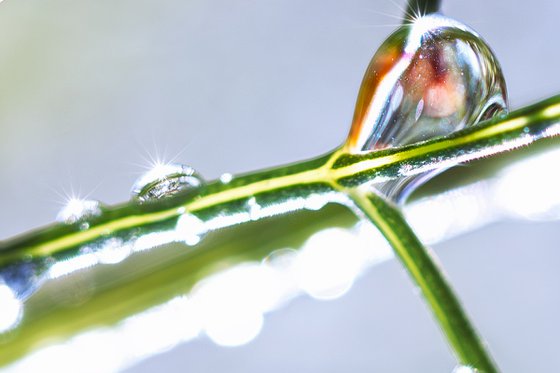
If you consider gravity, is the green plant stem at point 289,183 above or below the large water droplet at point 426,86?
below

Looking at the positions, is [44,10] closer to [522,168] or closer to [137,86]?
[137,86]

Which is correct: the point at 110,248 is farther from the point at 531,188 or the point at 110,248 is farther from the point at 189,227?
the point at 531,188

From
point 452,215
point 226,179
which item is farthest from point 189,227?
point 452,215

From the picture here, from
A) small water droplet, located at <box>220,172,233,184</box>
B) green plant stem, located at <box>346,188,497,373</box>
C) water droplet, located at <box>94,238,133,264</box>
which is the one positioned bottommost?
green plant stem, located at <box>346,188,497,373</box>

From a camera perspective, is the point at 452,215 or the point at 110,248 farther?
the point at 452,215

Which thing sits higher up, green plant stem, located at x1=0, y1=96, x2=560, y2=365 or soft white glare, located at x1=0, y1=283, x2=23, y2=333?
soft white glare, located at x1=0, y1=283, x2=23, y2=333
